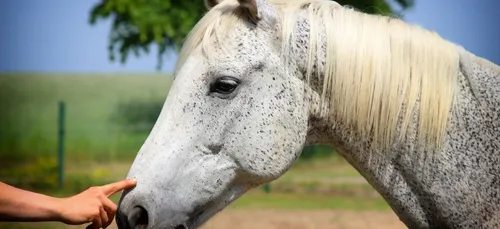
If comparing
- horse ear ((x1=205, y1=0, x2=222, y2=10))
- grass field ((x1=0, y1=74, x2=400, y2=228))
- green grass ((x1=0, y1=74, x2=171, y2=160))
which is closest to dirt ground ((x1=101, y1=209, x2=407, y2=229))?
grass field ((x1=0, y1=74, x2=400, y2=228))

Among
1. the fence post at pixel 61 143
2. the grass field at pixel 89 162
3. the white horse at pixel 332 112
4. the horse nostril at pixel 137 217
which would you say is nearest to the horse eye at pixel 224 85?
the white horse at pixel 332 112

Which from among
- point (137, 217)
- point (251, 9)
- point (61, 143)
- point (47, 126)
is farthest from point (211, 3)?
point (47, 126)

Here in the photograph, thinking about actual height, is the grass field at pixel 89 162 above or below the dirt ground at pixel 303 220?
below

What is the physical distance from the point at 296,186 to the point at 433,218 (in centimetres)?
1267

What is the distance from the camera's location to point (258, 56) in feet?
7.94

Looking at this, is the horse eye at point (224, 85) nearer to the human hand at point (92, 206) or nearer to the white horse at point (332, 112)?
the white horse at point (332, 112)

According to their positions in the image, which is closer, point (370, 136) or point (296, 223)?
point (370, 136)

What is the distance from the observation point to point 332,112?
8.11 ft

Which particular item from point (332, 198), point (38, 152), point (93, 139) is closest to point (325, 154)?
point (332, 198)

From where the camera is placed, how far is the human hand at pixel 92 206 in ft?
7.41

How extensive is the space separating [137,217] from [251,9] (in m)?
0.79

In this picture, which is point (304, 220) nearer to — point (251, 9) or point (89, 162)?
point (251, 9)

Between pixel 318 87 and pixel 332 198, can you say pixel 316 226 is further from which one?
pixel 318 87

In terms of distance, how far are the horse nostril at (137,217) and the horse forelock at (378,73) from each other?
576mm
